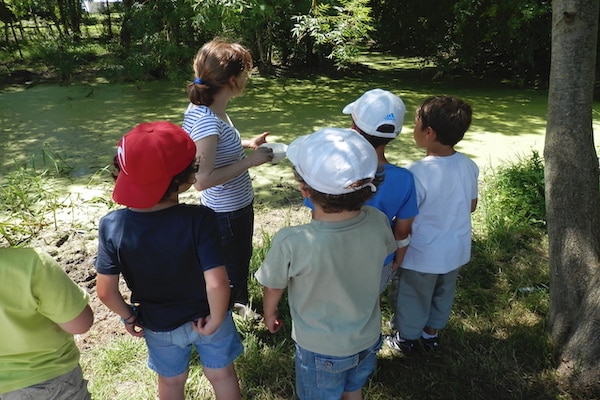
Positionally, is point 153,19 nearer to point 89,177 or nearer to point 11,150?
point 11,150

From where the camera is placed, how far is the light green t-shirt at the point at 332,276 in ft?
4.17

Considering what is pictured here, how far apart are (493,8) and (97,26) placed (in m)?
11.9

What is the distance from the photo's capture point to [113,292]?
1347 mm

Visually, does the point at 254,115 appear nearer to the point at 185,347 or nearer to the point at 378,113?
the point at 378,113

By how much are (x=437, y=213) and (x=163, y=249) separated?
3.13 feet

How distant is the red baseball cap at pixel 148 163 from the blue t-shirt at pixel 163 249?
6 cm

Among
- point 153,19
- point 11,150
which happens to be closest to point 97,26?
point 153,19

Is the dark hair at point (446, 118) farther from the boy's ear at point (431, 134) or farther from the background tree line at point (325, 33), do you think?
the background tree line at point (325, 33)

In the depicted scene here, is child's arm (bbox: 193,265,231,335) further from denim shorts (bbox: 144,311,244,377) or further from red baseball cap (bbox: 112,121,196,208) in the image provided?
red baseball cap (bbox: 112,121,196,208)

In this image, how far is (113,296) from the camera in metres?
1.35

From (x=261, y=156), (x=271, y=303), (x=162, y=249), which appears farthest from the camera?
(x=261, y=156)

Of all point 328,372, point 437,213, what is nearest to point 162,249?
point 328,372

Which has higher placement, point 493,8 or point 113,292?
point 493,8

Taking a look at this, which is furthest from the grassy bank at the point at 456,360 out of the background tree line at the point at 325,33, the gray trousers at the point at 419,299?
the background tree line at the point at 325,33
